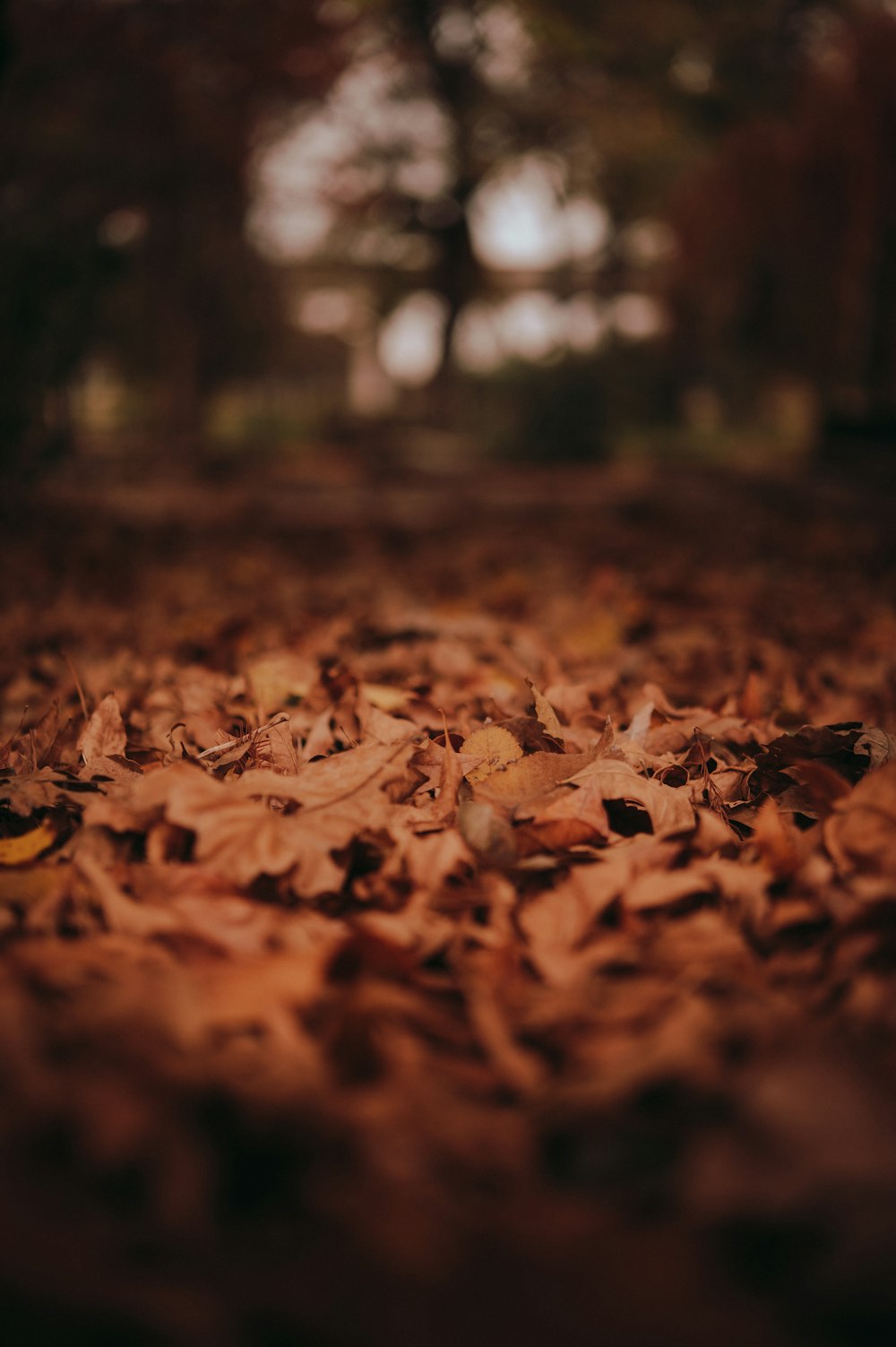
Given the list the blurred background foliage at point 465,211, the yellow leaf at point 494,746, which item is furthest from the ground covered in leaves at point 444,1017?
the blurred background foliage at point 465,211

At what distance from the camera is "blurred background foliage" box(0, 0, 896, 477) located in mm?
6848

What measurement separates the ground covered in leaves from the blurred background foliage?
10.3 ft

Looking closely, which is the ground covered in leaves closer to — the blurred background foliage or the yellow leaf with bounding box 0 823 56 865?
the yellow leaf with bounding box 0 823 56 865

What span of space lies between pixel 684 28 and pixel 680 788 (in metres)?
14.1

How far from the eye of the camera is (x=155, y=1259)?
0.57 m

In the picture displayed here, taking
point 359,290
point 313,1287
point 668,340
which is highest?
point 359,290

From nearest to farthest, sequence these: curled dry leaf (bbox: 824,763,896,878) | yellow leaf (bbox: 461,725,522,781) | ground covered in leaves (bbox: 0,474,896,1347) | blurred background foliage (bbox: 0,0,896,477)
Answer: ground covered in leaves (bbox: 0,474,896,1347)
curled dry leaf (bbox: 824,763,896,878)
yellow leaf (bbox: 461,725,522,781)
blurred background foliage (bbox: 0,0,896,477)

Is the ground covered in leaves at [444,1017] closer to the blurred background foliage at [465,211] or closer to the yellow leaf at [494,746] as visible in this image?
the yellow leaf at [494,746]

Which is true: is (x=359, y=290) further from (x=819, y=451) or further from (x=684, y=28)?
(x=819, y=451)

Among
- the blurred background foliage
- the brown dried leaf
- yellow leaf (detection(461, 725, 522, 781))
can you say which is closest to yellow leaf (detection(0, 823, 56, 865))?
the brown dried leaf

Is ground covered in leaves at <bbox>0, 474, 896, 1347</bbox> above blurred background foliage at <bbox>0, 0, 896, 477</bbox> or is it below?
below

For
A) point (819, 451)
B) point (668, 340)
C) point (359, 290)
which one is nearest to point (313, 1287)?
point (819, 451)

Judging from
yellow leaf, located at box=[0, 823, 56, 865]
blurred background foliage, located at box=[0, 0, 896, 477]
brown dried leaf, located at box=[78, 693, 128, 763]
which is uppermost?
blurred background foliage, located at box=[0, 0, 896, 477]

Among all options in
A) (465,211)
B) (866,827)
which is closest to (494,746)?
(866,827)
